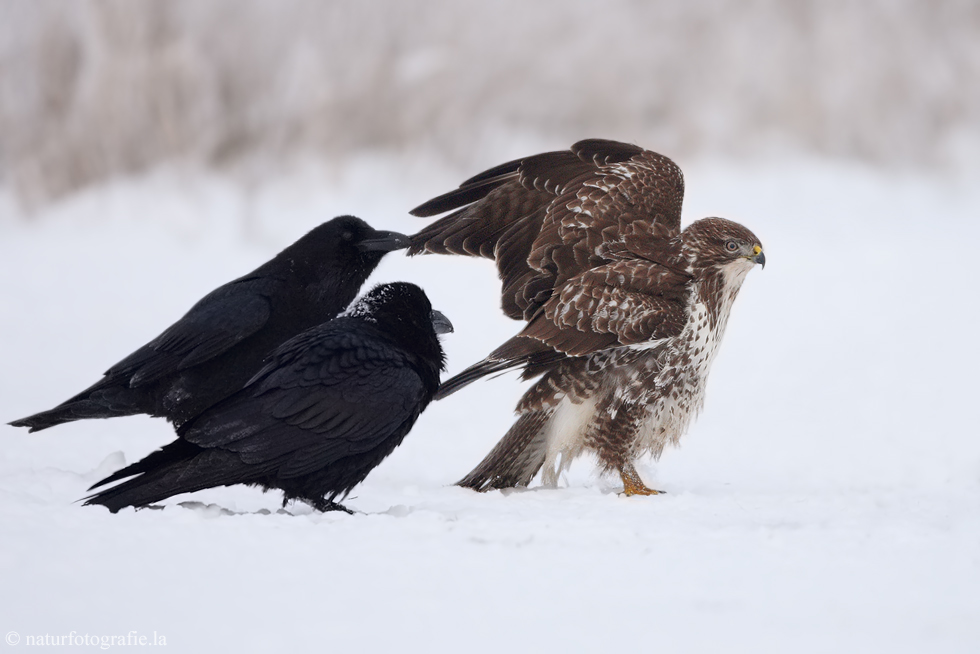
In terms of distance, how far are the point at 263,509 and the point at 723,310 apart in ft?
8.35

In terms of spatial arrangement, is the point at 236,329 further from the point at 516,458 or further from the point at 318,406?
the point at 516,458

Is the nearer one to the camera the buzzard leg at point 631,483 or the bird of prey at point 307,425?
the bird of prey at point 307,425

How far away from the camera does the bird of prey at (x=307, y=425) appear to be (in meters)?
4.57

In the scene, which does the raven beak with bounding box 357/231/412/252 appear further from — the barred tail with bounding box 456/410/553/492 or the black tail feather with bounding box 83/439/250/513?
the black tail feather with bounding box 83/439/250/513

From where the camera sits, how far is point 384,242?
5988 millimetres

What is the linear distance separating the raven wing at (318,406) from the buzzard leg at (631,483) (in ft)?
3.97

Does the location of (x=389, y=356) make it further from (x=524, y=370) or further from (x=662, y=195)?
(x=662, y=195)

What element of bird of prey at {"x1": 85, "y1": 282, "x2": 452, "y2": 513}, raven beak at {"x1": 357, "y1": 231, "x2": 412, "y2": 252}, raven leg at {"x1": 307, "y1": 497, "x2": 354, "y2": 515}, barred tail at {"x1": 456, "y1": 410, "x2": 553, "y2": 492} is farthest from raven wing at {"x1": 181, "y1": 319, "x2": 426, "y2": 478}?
raven beak at {"x1": 357, "y1": 231, "x2": 412, "y2": 252}

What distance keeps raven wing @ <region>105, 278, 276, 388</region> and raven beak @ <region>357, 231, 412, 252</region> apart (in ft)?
1.78

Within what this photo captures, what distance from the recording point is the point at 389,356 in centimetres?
501

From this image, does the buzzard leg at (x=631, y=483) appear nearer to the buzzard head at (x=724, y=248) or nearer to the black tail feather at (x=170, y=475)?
the buzzard head at (x=724, y=248)

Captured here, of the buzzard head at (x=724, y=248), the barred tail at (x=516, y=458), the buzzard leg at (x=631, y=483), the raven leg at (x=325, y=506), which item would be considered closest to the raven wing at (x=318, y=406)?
the raven leg at (x=325, y=506)

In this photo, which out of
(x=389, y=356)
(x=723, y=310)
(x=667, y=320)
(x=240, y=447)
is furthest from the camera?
(x=723, y=310)

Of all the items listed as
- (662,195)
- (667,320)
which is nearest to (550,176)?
(662,195)
